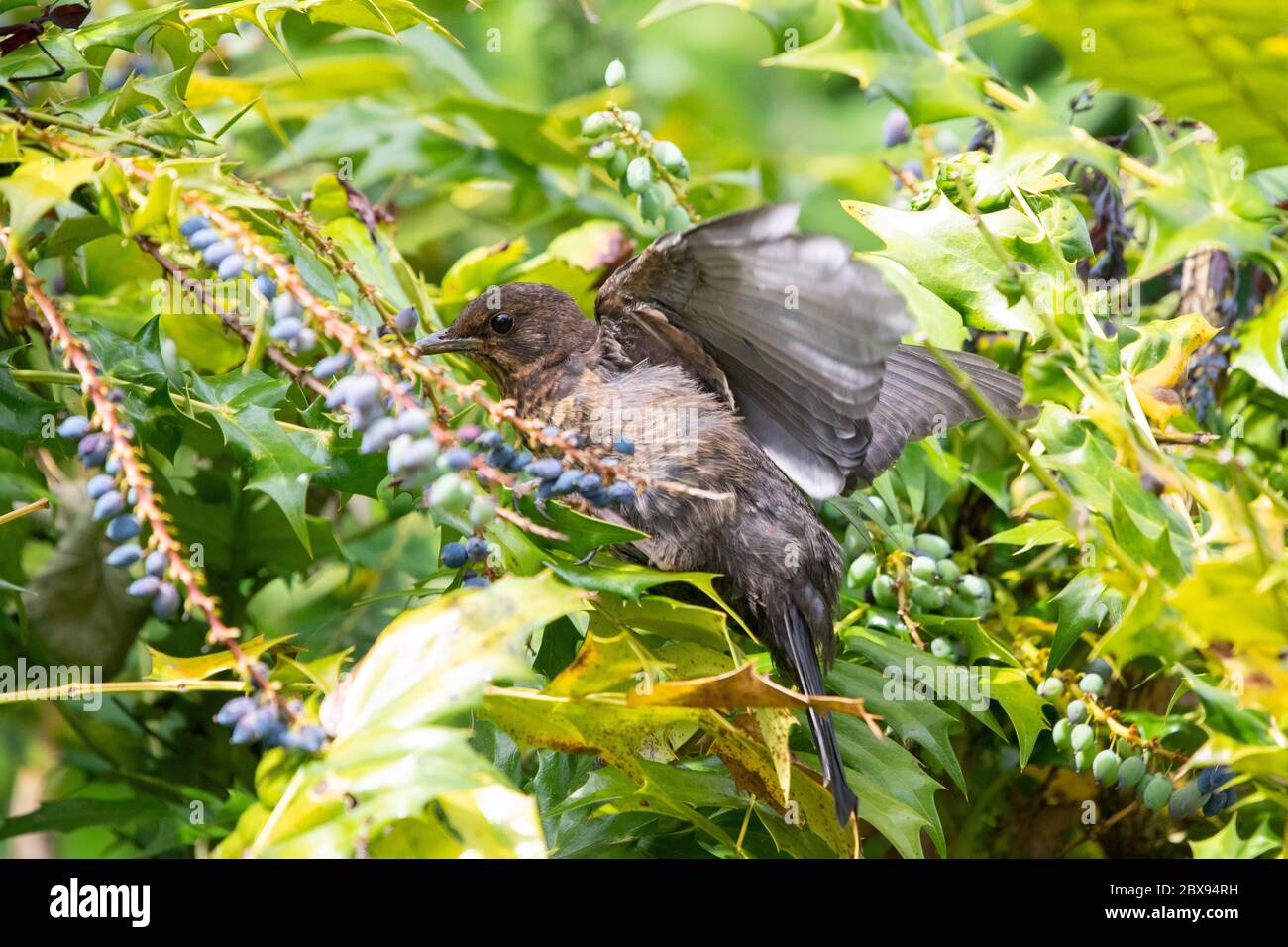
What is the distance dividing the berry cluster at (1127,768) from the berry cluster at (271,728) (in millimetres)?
690

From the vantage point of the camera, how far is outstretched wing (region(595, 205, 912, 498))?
0.99 m

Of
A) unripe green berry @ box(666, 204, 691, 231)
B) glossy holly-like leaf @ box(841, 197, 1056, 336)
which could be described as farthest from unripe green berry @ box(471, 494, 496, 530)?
unripe green berry @ box(666, 204, 691, 231)

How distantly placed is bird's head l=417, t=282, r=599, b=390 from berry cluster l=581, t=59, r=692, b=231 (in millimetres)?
159

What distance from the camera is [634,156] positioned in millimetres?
1483

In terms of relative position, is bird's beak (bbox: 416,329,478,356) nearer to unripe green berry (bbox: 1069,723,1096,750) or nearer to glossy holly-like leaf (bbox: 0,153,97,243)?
glossy holly-like leaf (bbox: 0,153,97,243)

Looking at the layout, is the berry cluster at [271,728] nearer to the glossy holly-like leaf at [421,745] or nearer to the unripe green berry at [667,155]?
the glossy holly-like leaf at [421,745]

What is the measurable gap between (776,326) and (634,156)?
0.40 metres

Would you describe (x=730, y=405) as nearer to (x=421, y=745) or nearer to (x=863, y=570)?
(x=863, y=570)

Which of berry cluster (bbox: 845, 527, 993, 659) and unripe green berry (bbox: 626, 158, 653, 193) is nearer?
berry cluster (bbox: 845, 527, 993, 659)

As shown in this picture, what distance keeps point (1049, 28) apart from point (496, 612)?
50cm

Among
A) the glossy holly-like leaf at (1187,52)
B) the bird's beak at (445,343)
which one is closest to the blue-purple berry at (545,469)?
the glossy holly-like leaf at (1187,52)

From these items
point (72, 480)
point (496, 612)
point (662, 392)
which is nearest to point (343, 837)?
point (496, 612)

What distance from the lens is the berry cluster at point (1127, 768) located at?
3.67ft
